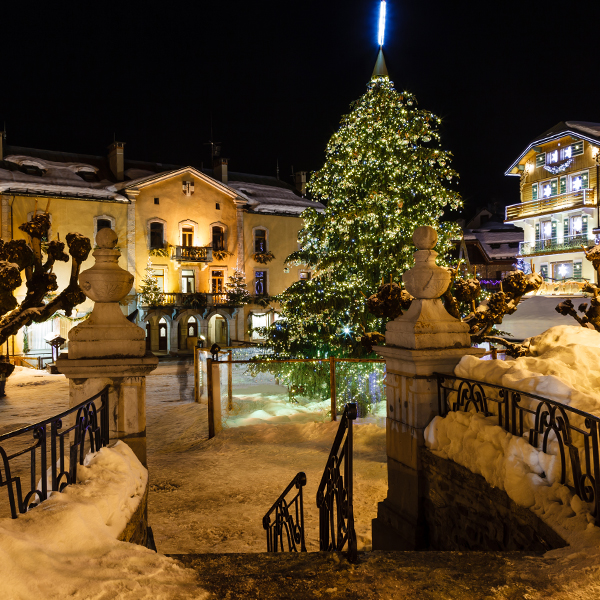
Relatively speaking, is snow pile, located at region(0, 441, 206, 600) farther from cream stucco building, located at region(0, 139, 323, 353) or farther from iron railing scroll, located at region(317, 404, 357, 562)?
cream stucco building, located at region(0, 139, 323, 353)

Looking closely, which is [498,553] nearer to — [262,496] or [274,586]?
[274,586]

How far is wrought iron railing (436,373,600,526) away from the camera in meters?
3.12

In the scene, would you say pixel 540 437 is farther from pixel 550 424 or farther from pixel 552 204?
pixel 552 204

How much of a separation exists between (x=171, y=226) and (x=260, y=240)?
645 centimetres

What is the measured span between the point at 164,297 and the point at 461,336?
28.0 metres

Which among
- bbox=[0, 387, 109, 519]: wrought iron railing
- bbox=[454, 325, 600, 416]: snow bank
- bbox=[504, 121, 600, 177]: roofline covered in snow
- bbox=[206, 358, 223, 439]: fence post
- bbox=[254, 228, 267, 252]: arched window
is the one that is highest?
bbox=[504, 121, 600, 177]: roofline covered in snow

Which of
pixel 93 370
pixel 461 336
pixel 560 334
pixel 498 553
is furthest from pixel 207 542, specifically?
pixel 560 334

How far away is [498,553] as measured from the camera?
3234 millimetres

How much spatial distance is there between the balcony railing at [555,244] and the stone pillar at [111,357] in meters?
32.7

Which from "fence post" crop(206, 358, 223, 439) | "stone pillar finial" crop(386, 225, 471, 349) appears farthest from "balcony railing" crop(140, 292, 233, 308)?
"stone pillar finial" crop(386, 225, 471, 349)

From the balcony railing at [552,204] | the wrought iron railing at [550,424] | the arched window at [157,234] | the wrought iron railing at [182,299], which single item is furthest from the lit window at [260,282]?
the wrought iron railing at [550,424]

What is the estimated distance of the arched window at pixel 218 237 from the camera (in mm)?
34219

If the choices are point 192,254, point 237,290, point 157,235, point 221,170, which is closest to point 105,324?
point 237,290

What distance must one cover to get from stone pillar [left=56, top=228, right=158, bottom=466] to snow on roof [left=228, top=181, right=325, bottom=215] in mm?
30675
